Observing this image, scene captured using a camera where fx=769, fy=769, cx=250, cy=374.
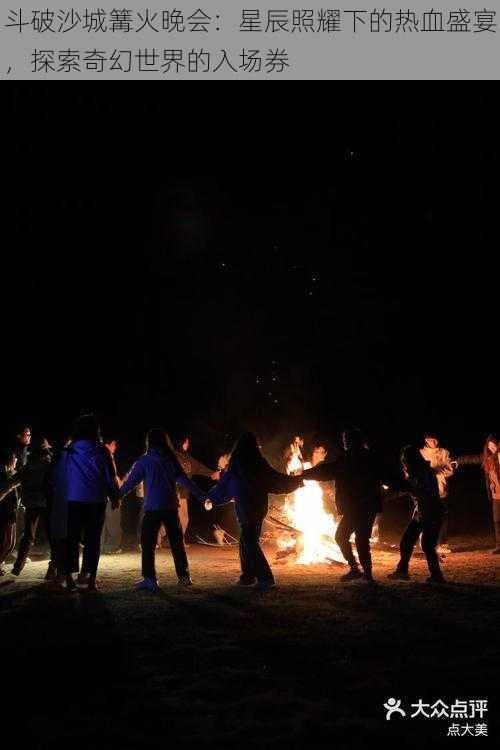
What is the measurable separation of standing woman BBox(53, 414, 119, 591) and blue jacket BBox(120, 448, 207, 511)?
344 mm

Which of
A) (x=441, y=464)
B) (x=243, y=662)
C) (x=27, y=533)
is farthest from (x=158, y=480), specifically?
(x=441, y=464)

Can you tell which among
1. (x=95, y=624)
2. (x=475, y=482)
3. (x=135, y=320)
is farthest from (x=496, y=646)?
(x=135, y=320)

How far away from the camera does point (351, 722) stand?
4359 millimetres

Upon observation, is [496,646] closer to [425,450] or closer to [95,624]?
[95,624]

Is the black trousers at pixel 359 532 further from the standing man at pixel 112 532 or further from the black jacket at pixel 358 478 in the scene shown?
the standing man at pixel 112 532

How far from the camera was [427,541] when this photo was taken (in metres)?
10.0

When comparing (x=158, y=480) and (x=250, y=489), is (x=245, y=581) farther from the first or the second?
(x=158, y=480)

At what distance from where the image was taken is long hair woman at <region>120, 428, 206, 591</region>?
965cm

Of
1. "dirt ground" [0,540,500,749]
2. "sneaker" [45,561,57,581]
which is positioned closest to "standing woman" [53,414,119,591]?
"dirt ground" [0,540,500,749]

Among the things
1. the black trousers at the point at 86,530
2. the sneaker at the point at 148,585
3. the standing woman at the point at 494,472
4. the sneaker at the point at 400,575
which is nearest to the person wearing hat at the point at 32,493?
the black trousers at the point at 86,530

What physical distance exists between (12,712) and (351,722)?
6.57 ft

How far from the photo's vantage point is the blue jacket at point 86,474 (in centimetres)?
938

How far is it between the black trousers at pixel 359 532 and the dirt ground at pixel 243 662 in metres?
0.43

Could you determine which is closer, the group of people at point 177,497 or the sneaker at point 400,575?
the group of people at point 177,497
